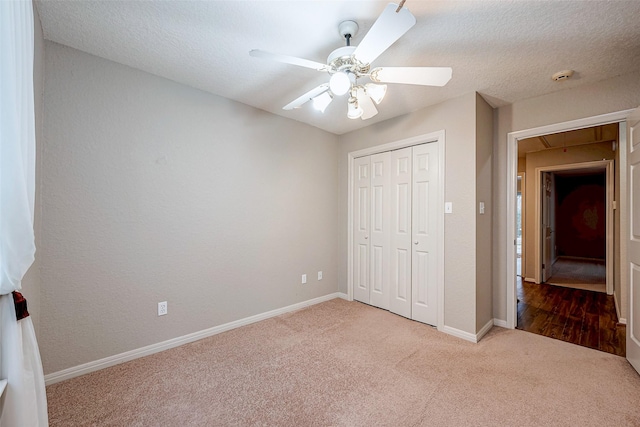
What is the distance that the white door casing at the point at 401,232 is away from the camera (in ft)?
10.4

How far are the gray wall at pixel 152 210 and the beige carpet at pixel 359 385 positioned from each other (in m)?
0.37

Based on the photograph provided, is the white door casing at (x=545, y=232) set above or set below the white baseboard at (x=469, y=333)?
above

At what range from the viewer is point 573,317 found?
3156 mm

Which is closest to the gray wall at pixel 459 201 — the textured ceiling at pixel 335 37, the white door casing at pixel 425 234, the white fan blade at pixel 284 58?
the white door casing at pixel 425 234

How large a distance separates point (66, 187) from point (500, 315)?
4149mm

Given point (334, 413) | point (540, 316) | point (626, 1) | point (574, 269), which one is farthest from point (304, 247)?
point (574, 269)

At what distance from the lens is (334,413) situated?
1661 millimetres

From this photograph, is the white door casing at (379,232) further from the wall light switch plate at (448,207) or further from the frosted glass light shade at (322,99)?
the frosted glass light shade at (322,99)

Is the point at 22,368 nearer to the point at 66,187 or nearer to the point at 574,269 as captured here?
the point at 66,187

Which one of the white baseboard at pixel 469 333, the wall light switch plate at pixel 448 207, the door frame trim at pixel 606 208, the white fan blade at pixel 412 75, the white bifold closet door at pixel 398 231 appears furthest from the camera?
the door frame trim at pixel 606 208

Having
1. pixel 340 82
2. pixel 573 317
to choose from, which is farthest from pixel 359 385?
pixel 573 317

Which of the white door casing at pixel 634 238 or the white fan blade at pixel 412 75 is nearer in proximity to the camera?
the white fan blade at pixel 412 75

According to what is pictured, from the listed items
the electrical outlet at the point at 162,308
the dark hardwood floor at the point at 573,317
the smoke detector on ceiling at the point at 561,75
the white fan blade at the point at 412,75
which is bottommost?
the dark hardwood floor at the point at 573,317

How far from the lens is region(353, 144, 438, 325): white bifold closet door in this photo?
2984 mm
